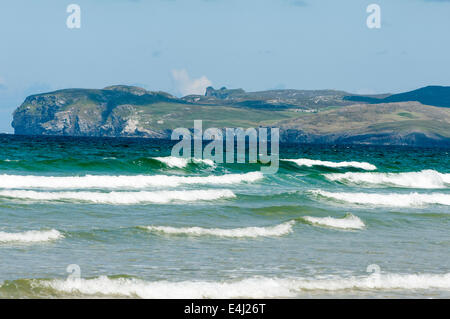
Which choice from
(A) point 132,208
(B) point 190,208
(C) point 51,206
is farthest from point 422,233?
(C) point 51,206

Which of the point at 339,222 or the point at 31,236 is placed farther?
the point at 339,222

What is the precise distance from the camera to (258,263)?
15852 millimetres

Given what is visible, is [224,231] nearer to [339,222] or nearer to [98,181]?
[339,222]

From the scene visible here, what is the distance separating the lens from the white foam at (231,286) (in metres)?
12.7

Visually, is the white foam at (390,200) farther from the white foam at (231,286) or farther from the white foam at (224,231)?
the white foam at (231,286)

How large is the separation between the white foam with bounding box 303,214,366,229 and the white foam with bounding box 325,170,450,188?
78.4 ft

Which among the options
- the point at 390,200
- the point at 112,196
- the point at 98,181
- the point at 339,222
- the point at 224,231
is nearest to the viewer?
the point at 224,231

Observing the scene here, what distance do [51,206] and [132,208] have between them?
310cm

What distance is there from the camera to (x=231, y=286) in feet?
43.3

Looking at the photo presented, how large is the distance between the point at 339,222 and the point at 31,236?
1099 cm

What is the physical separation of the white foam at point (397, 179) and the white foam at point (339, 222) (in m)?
23.9

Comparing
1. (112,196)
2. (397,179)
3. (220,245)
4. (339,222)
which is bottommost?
(397,179)

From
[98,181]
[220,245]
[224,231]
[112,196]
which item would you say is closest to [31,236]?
[220,245]
